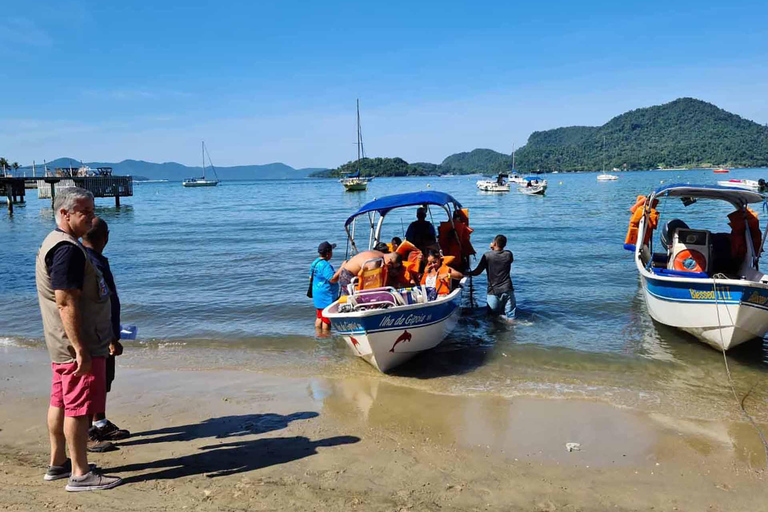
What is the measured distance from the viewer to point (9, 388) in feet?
25.0

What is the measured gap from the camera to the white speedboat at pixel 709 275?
8.38m

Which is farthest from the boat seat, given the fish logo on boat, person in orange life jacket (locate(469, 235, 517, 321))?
person in orange life jacket (locate(469, 235, 517, 321))

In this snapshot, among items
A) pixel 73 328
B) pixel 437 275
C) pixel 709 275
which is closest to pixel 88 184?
pixel 437 275

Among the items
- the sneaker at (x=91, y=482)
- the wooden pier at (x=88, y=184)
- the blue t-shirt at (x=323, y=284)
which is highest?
the wooden pier at (x=88, y=184)

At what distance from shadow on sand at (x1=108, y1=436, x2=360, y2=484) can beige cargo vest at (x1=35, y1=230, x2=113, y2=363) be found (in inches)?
51.3

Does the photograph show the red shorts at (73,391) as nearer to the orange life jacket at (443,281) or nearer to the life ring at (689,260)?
the orange life jacket at (443,281)

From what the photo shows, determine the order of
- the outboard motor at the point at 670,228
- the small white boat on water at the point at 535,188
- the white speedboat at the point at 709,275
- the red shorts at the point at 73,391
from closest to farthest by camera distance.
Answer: the red shorts at the point at 73,391 → the white speedboat at the point at 709,275 → the outboard motor at the point at 670,228 → the small white boat on water at the point at 535,188

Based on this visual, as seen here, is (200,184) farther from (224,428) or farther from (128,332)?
(224,428)

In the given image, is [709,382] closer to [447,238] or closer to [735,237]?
[735,237]

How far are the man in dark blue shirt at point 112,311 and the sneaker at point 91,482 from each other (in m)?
1.00

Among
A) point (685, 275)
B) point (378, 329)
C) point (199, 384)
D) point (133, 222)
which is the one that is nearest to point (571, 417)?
point (378, 329)

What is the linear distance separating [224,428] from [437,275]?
4.52m

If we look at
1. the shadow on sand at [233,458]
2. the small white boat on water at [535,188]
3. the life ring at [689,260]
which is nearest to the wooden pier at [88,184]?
the small white boat on water at [535,188]

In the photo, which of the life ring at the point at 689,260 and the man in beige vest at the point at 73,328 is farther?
the life ring at the point at 689,260
